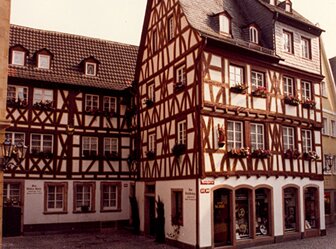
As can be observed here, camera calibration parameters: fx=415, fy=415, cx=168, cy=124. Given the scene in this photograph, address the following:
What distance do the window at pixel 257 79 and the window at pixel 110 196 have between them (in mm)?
10557

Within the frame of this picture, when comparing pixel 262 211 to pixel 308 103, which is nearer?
pixel 262 211

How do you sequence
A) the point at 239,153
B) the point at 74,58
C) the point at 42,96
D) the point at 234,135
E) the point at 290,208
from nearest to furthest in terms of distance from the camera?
the point at 239,153 < the point at 234,135 < the point at 290,208 < the point at 42,96 < the point at 74,58

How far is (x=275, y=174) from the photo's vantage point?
20.3 m

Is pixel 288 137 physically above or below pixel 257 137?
above

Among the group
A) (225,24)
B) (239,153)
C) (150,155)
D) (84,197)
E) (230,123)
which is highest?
(225,24)

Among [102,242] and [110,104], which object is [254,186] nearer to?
[102,242]

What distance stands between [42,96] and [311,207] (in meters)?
16.4

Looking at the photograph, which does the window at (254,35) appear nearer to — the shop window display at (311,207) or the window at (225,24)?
the window at (225,24)

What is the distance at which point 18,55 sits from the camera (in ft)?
79.7

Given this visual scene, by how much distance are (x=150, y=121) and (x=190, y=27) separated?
6223 mm

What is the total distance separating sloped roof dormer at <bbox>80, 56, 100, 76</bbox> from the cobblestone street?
9.88 metres

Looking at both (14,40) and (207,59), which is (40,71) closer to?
(14,40)

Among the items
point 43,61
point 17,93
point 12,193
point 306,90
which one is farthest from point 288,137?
point 12,193

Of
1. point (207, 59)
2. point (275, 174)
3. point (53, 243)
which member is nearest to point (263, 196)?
point (275, 174)
